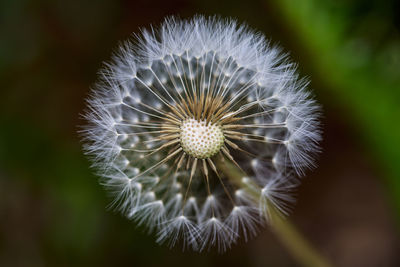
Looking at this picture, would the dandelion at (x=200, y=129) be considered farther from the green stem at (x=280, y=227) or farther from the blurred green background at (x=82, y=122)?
the blurred green background at (x=82, y=122)

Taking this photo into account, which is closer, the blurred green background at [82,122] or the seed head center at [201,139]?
the seed head center at [201,139]

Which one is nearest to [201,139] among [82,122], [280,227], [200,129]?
[200,129]

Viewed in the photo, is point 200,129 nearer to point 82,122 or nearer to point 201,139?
point 201,139

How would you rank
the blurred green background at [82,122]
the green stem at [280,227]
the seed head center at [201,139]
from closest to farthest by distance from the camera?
the seed head center at [201,139]
the green stem at [280,227]
the blurred green background at [82,122]

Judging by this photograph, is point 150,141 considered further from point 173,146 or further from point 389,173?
point 389,173

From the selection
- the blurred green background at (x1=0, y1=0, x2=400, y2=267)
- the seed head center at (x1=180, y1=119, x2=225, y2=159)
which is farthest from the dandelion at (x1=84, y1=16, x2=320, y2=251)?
the blurred green background at (x1=0, y1=0, x2=400, y2=267)

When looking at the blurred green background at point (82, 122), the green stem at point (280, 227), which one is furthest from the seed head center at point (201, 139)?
the blurred green background at point (82, 122)

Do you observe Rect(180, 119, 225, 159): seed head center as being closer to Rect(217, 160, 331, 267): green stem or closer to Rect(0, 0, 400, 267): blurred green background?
Rect(217, 160, 331, 267): green stem

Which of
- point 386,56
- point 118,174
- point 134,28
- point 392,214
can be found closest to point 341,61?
point 386,56
